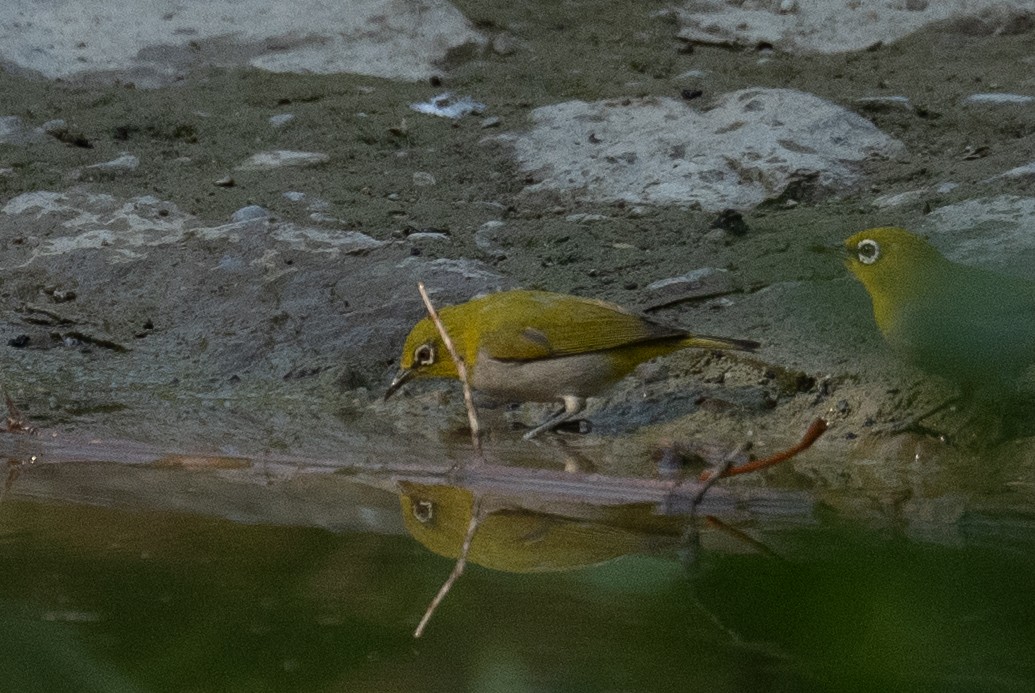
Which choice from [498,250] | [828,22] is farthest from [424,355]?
[828,22]

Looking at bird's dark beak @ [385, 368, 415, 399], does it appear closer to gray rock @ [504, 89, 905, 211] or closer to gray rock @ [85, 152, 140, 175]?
gray rock @ [504, 89, 905, 211]

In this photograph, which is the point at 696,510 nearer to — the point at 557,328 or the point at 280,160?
the point at 557,328

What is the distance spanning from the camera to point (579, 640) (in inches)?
57.7

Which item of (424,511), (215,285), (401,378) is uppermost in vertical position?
(424,511)

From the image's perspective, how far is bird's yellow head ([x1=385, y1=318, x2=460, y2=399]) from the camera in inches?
170

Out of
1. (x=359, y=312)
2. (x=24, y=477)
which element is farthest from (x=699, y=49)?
(x=24, y=477)

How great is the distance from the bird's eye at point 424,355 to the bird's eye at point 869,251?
1337 mm

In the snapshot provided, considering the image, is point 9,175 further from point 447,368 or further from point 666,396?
point 666,396

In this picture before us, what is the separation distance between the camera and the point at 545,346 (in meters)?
4.32

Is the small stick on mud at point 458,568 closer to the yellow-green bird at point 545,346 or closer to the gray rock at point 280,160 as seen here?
the yellow-green bird at point 545,346

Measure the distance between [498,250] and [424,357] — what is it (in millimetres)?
1159

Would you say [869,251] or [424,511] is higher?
[424,511]

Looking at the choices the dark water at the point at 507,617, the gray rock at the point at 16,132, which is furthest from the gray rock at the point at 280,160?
the dark water at the point at 507,617

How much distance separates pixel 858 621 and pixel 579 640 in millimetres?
763
